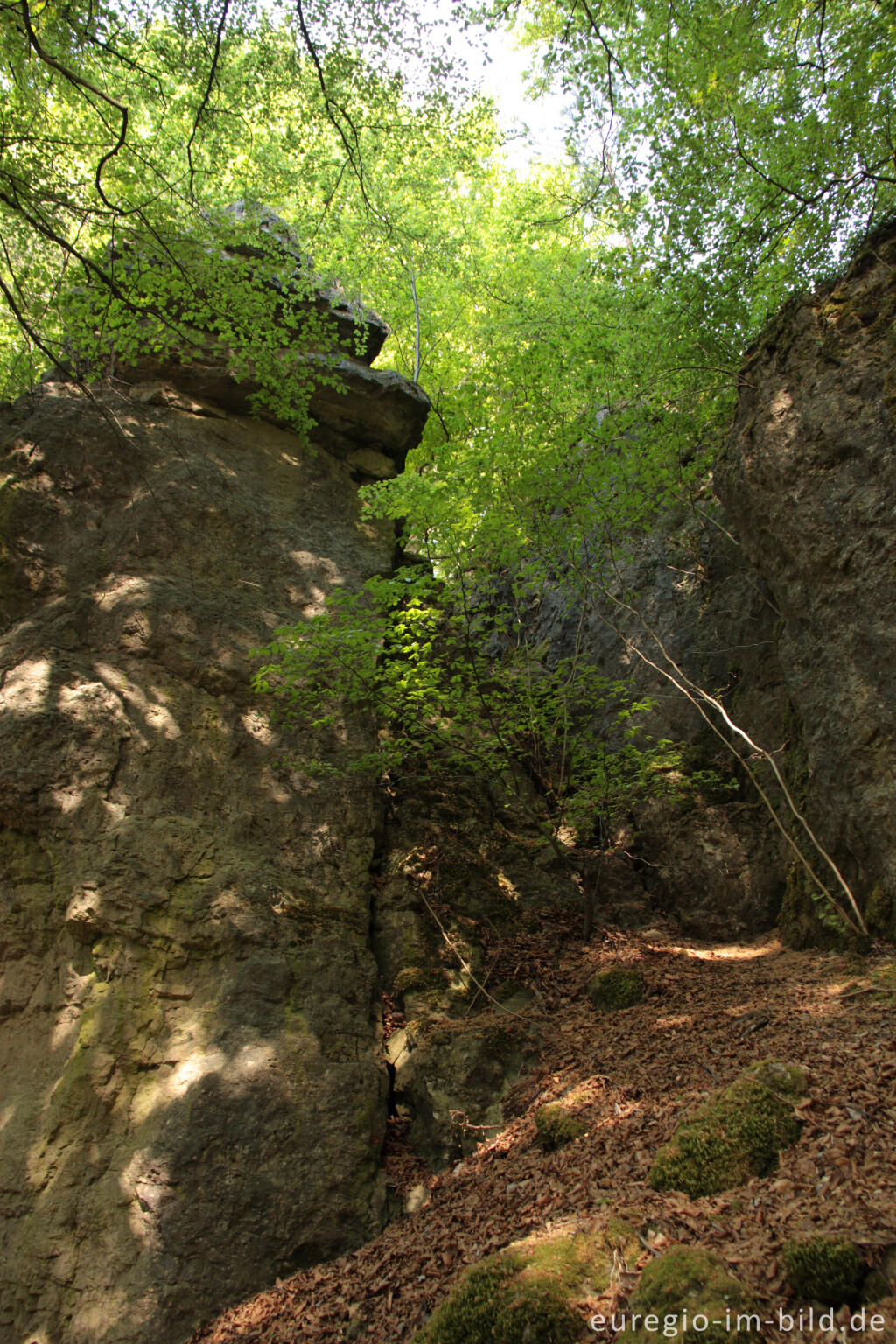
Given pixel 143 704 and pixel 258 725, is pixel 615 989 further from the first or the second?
pixel 143 704

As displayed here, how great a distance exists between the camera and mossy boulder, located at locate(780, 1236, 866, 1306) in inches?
106

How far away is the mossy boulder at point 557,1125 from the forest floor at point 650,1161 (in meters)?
0.08

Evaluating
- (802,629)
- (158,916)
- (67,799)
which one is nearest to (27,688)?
(67,799)

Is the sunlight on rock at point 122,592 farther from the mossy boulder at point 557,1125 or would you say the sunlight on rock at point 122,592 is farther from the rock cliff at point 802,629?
the rock cliff at point 802,629

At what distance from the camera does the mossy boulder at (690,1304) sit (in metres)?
2.72

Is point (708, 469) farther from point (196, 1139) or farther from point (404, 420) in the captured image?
point (196, 1139)

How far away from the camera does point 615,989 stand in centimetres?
648

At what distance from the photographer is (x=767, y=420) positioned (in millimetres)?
7410

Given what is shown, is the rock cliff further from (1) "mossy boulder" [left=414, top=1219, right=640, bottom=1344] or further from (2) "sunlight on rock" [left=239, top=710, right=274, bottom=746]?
(2) "sunlight on rock" [left=239, top=710, right=274, bottom=746]

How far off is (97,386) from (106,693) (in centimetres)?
526

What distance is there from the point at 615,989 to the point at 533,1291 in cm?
335

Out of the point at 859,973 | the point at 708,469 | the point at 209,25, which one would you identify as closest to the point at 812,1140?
the point at 859,973

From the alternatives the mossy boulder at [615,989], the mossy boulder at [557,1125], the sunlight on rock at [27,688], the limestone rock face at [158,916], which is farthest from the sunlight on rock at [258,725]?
the mossy boulder at [557,1125]

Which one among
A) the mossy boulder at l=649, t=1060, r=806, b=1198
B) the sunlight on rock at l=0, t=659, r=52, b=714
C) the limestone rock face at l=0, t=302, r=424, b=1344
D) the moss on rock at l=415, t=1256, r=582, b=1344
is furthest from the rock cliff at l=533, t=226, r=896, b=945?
the sunlight on rock at l=0, t=659, r=52, b=714
